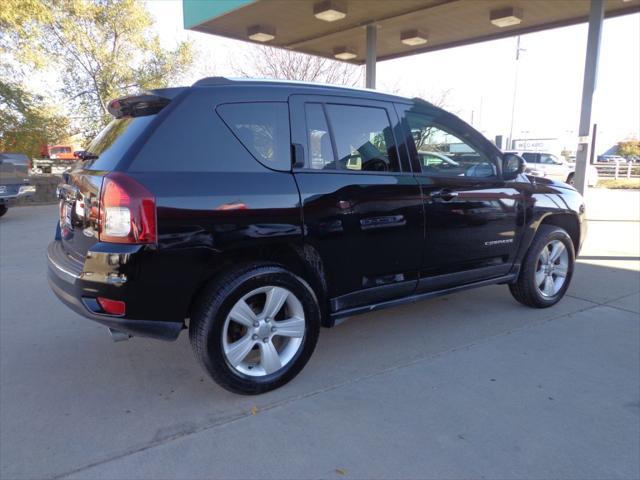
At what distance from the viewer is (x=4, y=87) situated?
43.0 feet

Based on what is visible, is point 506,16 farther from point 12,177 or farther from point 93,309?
point 12,177

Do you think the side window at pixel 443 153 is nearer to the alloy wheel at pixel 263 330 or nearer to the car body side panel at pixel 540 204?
the car body side panel at pixel 540 204

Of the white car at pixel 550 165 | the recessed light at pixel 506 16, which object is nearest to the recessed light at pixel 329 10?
the recessed light at pixel 506 16

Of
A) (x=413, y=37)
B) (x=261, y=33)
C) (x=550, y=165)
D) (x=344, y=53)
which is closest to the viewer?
(x=261, y=33)

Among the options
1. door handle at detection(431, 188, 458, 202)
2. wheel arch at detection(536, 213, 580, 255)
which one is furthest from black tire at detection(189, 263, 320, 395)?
wheel arch at detection(536, 213, 580, 255)

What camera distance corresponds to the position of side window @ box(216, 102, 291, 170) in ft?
9.68

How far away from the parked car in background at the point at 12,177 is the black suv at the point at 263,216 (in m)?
7.94

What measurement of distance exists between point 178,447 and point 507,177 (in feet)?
11.0

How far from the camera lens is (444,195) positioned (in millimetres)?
3764

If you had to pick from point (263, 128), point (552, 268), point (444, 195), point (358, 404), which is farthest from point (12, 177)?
point (552, 268)

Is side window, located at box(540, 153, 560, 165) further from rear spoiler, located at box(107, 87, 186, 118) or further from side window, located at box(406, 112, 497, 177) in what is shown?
rear spoiler, located at box(107, 87, 186, 118)

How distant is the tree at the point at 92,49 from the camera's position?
1370 centimetres

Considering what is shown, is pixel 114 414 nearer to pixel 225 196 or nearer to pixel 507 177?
pixel 225 196

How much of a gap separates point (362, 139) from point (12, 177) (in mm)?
9269
